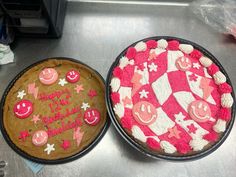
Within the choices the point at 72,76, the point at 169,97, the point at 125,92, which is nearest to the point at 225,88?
the point at 169,97

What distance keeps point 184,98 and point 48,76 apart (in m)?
0.35

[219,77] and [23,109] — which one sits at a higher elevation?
[219,77]

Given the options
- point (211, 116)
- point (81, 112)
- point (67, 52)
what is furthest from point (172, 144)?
point (67, 52)

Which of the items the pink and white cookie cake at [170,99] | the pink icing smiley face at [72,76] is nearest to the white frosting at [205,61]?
the pink and white cookie cake at [170,99]

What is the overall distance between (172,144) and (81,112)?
0.24 meters

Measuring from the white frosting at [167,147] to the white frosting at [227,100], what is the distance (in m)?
0.16

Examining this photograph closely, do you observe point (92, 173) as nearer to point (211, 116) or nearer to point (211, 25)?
point (211, 116)

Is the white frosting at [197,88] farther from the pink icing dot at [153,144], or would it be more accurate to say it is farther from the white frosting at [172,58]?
the pink icing dot at [153,144]

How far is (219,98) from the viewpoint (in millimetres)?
630

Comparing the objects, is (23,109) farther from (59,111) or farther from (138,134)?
(138,134)

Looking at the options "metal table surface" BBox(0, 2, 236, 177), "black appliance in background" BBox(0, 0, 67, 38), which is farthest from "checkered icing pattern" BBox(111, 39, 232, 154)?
"black appliance in background" BBox(0, 0, 67, 38)

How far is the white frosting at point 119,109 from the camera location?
0.59 m

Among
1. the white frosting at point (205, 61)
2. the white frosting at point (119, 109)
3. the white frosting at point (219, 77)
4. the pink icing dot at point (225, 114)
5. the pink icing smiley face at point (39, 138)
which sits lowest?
the pink icing smiley face at point (39, 138)

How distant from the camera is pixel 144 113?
604 mm
